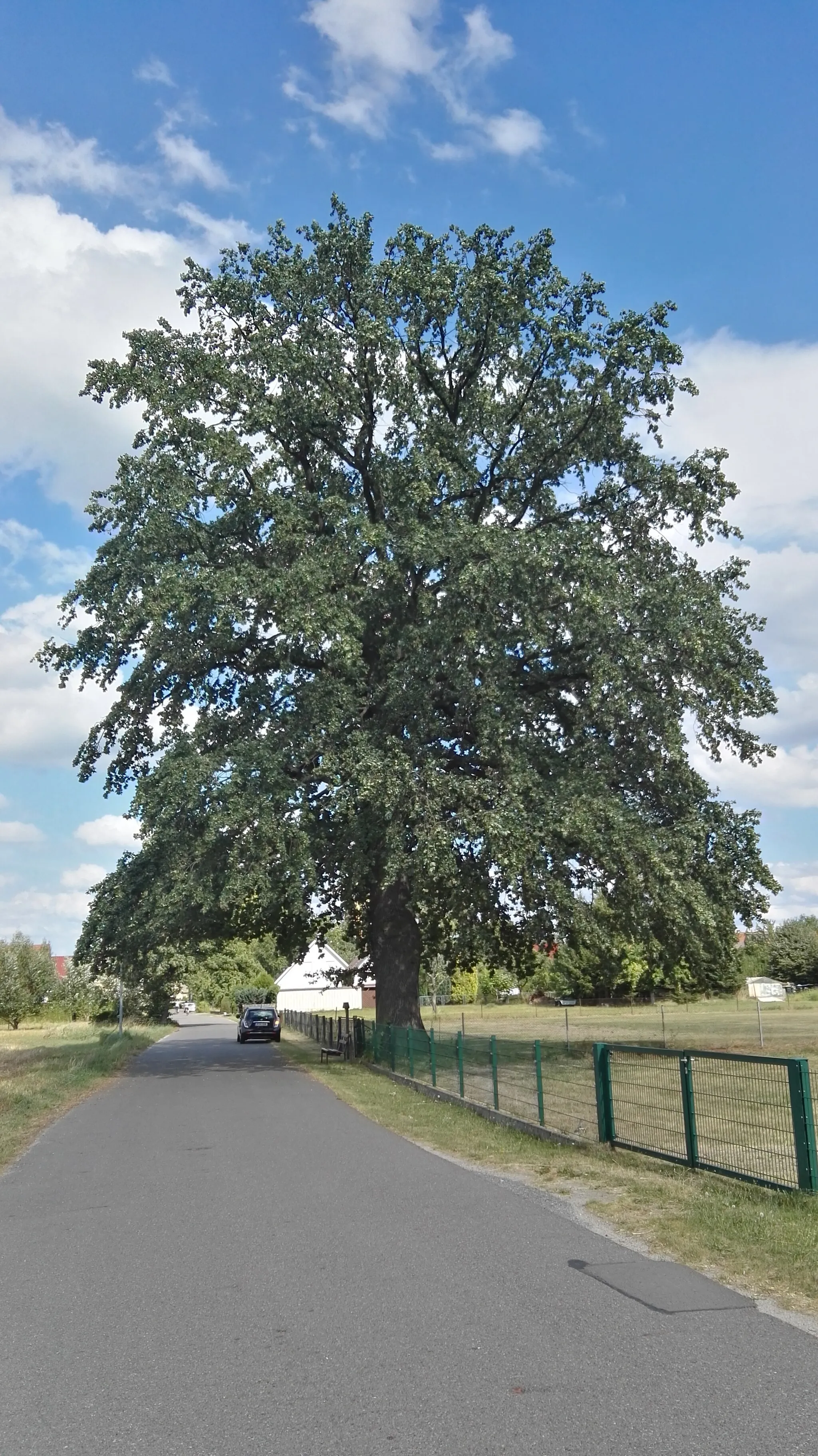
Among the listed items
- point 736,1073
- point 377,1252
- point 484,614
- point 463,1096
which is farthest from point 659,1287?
point 484,614

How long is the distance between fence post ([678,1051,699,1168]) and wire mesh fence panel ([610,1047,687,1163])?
88 mm

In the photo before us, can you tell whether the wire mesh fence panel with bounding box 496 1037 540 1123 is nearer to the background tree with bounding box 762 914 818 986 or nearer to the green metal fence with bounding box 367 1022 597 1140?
the green metal fence with bounding box 367 1022 597 1140

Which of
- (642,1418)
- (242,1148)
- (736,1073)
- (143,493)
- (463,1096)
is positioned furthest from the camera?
(143,493)

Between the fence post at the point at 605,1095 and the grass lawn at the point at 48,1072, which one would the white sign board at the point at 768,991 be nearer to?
the grass lawn at the point at 48,1072

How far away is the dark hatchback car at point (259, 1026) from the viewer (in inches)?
1950

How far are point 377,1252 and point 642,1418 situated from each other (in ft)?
11.8

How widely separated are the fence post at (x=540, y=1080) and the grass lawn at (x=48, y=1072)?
6253 millimetres

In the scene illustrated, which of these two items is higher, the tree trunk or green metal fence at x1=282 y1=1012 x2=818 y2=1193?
the tree trunk

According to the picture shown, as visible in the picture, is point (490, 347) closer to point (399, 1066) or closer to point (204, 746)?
point (204, 746)

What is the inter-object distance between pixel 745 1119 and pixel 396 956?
63.2 ft

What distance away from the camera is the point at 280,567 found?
80.8ft

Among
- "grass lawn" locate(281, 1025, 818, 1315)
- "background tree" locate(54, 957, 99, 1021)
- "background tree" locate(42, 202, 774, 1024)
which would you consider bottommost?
"grass lawn" locate(281, 1025, 818, 1315)

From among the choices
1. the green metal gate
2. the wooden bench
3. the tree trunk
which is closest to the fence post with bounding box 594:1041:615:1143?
the green metal gate

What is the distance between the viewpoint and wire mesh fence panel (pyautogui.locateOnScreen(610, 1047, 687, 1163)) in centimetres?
1130
